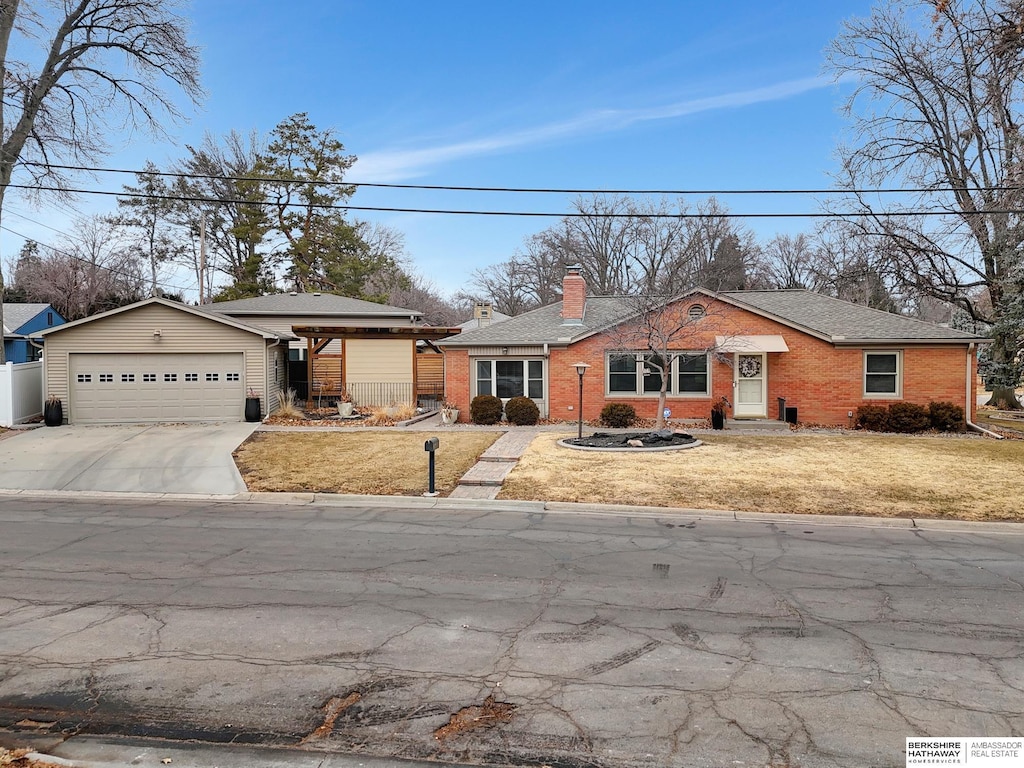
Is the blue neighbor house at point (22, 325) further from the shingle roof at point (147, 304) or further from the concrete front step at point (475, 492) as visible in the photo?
the concrete front step at point (475, 492)

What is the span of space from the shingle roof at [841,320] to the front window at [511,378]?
22.4ft

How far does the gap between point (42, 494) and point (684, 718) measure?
42.4ft

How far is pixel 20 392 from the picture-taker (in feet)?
67.1

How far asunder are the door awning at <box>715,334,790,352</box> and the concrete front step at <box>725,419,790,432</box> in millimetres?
2321

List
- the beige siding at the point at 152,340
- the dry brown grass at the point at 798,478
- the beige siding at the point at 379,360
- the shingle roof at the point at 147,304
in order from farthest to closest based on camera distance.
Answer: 1. the beige siding at the point at 379,360
2. the beige siding at the point at 152,340
3. the shingle roof at the point at 147,304
4. the dry brown grass at the point at 798,478

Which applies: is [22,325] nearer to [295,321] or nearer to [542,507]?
[295,321]

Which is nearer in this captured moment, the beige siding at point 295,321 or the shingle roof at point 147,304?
the shingle roof at point 147,304

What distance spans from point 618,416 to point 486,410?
14.2 ft

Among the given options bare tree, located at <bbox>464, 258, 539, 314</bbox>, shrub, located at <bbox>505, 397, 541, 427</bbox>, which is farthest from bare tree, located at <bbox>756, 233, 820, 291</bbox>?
shrub, located at <bbox>505, 397, 541, 427</bbox>

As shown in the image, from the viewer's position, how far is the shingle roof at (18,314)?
34188 mm

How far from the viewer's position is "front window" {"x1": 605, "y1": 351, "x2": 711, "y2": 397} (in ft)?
70.0

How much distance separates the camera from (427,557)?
772 cm

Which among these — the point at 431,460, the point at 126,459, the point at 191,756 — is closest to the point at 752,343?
the point at 431,460

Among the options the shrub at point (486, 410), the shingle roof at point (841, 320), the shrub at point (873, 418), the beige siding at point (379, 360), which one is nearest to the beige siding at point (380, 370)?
the beige siding at point (379, 360)
